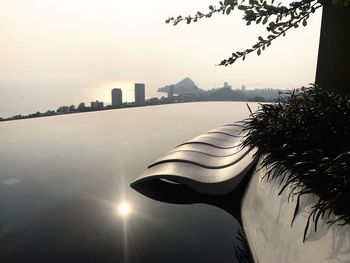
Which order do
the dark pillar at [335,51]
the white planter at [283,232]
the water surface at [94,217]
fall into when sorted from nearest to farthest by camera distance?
the white planter at [283,232], the water surface at [94,217], the dark pillar at [335,51]

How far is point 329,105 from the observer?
5926 millimetres

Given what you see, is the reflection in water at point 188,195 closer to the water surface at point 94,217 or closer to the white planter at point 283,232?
the water surface at point 94,217

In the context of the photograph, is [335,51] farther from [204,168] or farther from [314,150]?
[314,150]

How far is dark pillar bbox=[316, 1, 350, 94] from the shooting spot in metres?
9.26

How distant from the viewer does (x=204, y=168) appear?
28.6 feet

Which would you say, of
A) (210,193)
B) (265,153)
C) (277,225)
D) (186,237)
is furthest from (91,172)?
(277,225)

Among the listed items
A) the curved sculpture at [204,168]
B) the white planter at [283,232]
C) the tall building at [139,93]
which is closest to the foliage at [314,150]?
the white planter at [283,232]

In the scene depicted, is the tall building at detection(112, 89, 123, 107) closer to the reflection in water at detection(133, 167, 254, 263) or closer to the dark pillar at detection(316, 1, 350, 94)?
the reflection in water at detection(133, 167, 254, 263)

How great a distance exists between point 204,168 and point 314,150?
4.37 m

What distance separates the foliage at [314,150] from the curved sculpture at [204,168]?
0.96 meters

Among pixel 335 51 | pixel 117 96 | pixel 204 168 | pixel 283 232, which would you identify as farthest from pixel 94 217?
pixel 117 96

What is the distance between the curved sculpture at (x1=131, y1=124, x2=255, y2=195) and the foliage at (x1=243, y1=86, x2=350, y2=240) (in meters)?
0.96

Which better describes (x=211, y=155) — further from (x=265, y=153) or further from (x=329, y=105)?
(x=329, y=105)

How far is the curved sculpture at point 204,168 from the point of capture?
7.97 meters
